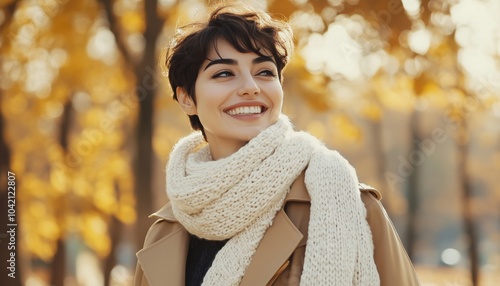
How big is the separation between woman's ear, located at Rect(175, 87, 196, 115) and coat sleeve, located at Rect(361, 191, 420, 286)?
807 mm

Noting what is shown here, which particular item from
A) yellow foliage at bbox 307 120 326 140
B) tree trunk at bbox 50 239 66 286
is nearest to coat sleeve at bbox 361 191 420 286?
yellow foliage at bbox 307 120 326 140

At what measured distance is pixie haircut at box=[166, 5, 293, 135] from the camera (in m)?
2.54

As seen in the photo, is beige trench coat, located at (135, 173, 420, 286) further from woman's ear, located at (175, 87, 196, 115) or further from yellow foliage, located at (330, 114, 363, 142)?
yellow foliage, located at (330, 114, 363, 142)

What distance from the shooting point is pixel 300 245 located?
94.6 inches

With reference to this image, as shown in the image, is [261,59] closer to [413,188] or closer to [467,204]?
[467,204]

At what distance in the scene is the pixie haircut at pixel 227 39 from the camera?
254cm

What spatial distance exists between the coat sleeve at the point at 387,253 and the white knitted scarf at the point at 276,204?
0.03 meters

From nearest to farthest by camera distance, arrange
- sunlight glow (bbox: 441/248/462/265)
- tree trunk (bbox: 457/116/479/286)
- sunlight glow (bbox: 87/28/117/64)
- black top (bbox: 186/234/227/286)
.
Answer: black top (bbox: 186/234/227/286) → sunlight glow (bbox: 87/28/117/64) → tree trunk (bbox: 457/116/479/286) → sunlight glow (bbox: 441/248/462/265)

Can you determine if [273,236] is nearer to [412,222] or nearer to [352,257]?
[352,257]

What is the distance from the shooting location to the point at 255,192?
95.7 inches

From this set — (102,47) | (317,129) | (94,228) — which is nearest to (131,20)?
(102,47)

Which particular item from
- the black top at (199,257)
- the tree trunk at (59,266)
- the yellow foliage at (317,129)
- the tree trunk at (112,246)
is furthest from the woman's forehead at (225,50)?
the tree trunk at (112,246)

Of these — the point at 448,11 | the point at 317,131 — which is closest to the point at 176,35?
the point at 448,11

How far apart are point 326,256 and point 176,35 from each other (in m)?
1.05
